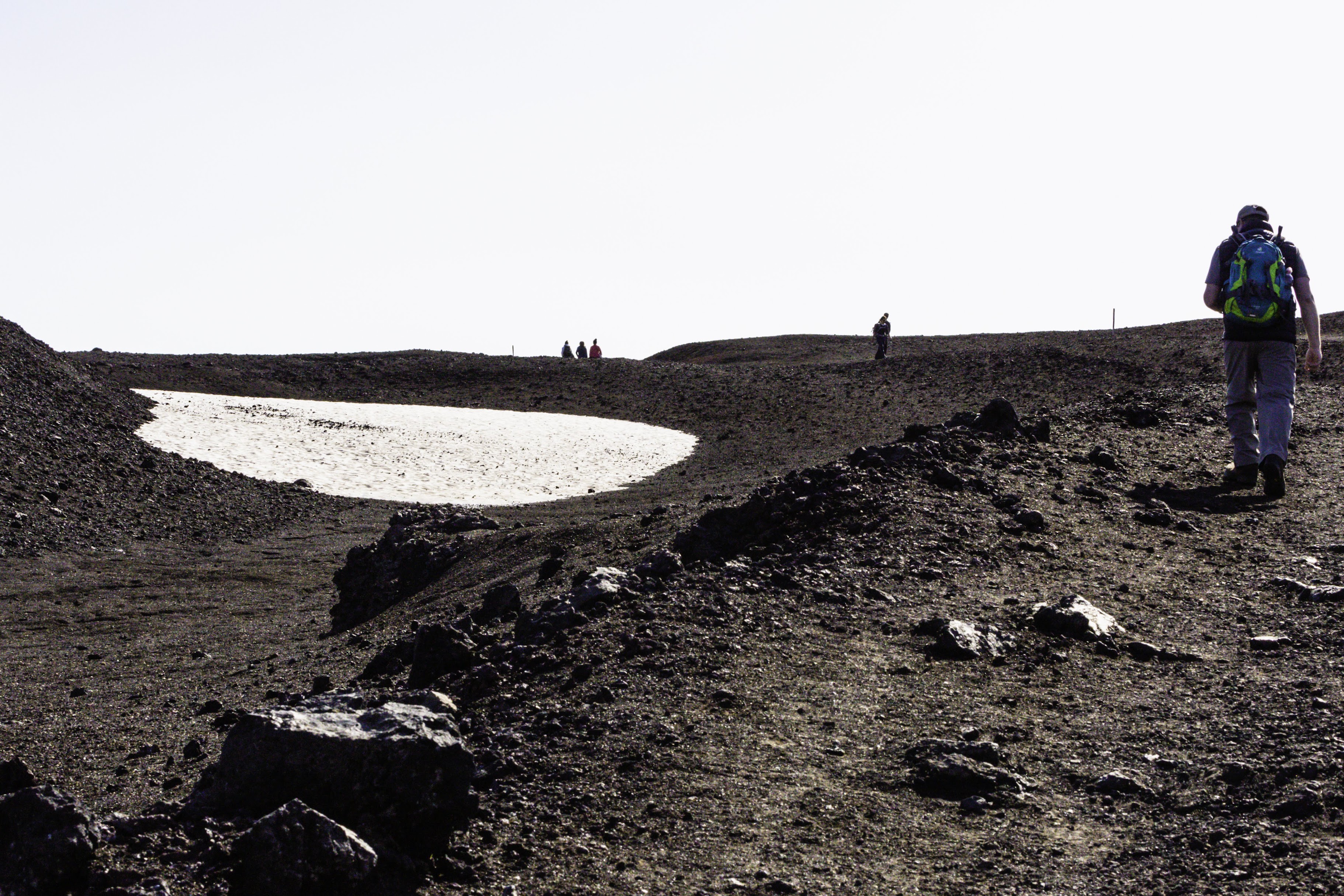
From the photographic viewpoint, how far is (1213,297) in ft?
37.7

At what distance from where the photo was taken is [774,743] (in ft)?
19.9

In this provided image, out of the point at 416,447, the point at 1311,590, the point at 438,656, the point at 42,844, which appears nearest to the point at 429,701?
the point at 438,656

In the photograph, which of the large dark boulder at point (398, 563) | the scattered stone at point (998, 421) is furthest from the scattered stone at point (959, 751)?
the large dark boulder at point (398, 563)

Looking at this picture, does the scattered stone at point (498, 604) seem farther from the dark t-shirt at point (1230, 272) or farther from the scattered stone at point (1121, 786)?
the dark t-shirt at point (1230, 272)

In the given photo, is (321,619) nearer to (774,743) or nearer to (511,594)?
(511,594)

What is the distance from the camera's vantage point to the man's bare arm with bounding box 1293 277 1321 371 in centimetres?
1099

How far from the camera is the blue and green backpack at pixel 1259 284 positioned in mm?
11031

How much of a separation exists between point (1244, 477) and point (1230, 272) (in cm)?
183

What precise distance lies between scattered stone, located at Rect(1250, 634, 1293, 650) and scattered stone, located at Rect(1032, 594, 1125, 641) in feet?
2.36

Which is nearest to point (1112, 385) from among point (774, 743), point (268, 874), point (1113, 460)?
point (1113, 460)

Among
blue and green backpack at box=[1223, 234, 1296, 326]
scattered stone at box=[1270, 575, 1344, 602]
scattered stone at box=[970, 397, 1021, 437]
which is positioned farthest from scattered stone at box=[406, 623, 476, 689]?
blue and green backpack at box=[1223, 234, 1296, 326]

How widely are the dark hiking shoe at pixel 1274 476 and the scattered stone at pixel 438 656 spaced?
724 cm

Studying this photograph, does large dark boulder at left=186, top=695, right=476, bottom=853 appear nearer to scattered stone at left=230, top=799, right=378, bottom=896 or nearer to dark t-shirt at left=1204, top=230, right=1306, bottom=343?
scattered stone at left=230, top=799, right=378, bottom=896

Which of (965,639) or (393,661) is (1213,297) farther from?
(393,661)
